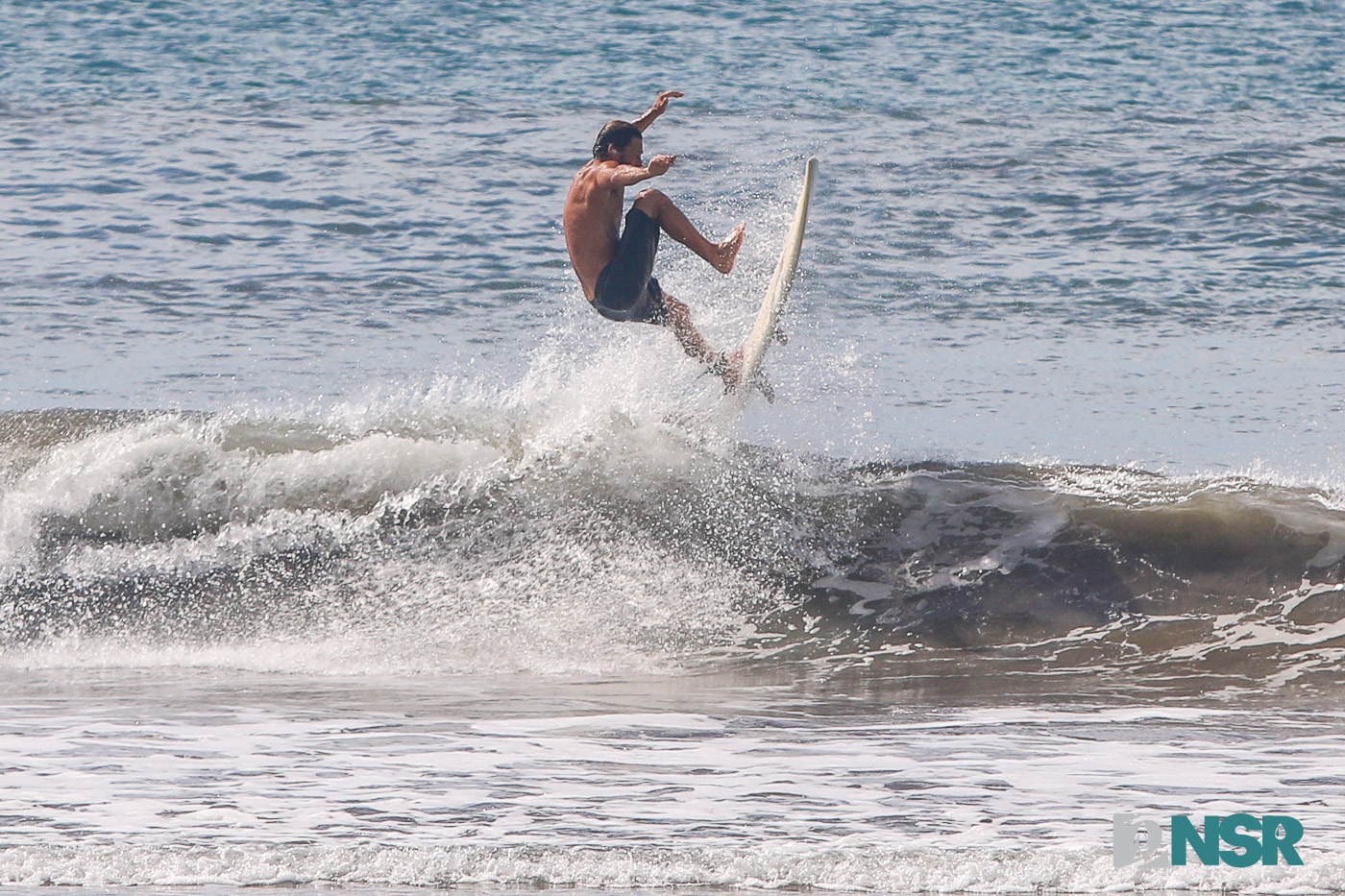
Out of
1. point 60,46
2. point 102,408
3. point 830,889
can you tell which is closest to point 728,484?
point 830,889

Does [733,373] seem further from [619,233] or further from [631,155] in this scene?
[631,155]

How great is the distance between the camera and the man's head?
25.3 ft

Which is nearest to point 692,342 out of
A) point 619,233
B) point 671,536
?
point 619,233

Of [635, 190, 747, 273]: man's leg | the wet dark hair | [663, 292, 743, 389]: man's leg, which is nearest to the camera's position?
the wet dark hair

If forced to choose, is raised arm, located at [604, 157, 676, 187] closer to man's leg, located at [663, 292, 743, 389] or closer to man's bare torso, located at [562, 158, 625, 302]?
man's bare torso, located at [562, 158, 625, 302]

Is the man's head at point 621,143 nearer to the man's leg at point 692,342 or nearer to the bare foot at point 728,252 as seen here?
the bare foot at point 728,252

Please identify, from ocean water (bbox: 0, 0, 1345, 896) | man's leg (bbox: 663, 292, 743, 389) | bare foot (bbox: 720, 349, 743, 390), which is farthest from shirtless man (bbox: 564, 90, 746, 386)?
ocean water (bbox: 0, 0, 1345, 896)

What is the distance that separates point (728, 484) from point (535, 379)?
7.09 ft

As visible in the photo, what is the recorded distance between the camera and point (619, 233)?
8.14 meters

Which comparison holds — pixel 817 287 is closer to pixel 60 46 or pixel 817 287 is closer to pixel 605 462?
pixel 605 462

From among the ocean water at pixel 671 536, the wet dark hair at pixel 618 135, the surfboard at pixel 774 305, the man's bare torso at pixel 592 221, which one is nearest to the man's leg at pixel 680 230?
the man's bare torso at pixel 592 221

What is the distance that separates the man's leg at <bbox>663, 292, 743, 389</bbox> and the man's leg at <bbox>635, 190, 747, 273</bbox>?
49 centimetres

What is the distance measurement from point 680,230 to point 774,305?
48.9 inches

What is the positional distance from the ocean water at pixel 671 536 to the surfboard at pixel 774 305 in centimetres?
27
